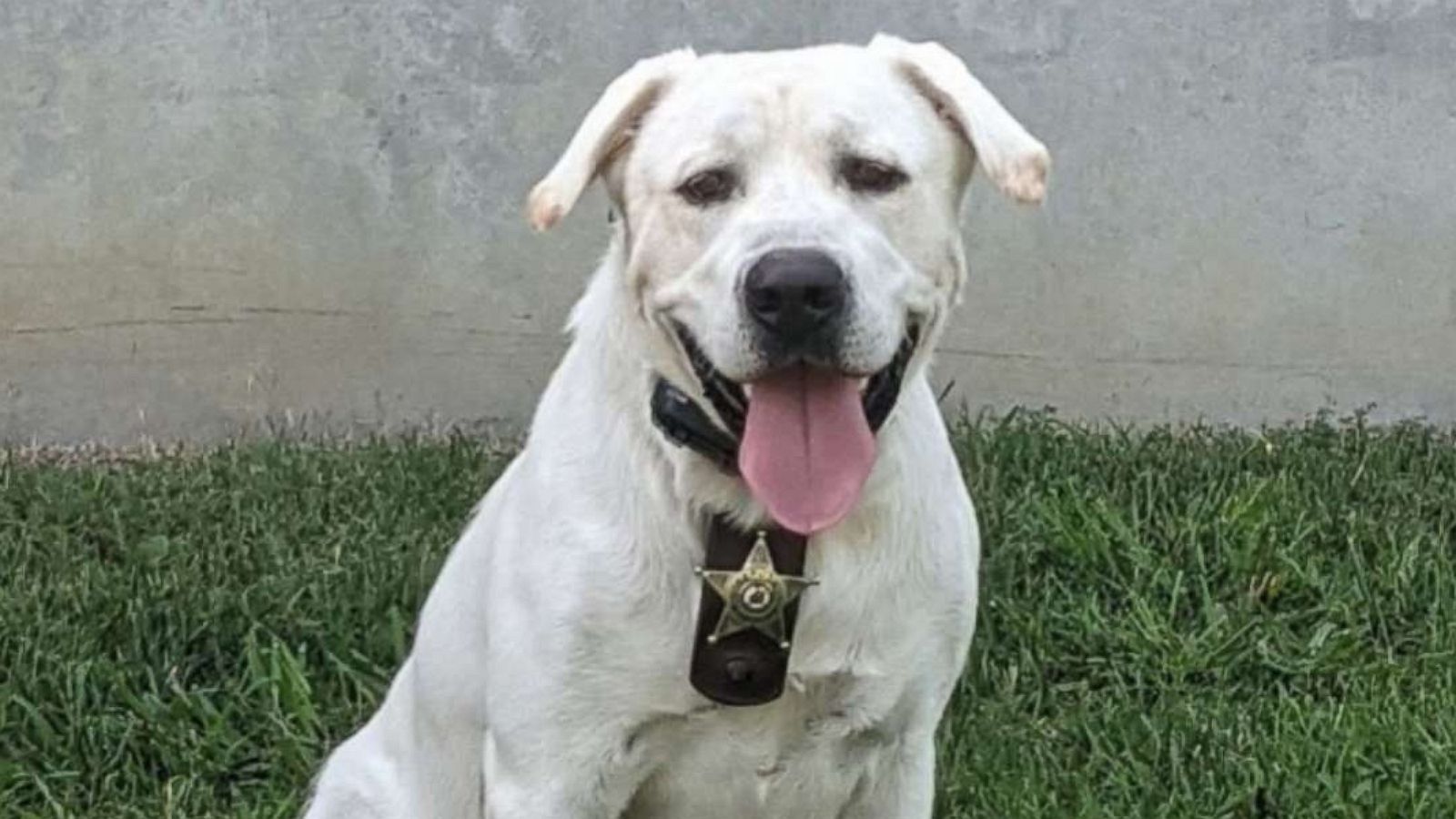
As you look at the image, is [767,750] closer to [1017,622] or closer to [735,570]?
[735,570]

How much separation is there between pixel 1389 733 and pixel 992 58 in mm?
2333

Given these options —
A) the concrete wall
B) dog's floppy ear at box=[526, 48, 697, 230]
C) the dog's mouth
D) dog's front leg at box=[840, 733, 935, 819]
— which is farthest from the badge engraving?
the concrete wall

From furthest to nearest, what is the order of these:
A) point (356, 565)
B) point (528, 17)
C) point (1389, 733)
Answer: point (528, 17), point (356, 565), point (1389, 733)

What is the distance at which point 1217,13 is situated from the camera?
21.0 ft

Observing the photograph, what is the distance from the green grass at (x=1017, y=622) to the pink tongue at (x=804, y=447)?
1277 mm

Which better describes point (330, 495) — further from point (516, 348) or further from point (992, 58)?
point (992, 58)

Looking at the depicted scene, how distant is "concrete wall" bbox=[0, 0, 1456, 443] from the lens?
6.39m

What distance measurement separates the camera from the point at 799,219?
123 inches

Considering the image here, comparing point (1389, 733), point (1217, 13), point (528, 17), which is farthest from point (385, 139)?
point (1389, 733)

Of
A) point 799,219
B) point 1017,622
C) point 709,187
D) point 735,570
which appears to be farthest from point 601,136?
point 1017,622

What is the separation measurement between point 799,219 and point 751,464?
29cm

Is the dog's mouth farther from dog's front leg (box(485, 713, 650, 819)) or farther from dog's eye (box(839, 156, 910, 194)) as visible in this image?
dog's front leg (box(485, 713, 650, 819))

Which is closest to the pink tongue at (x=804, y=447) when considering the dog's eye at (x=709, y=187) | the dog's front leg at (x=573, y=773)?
the dog's eye at (x=709, y=187)

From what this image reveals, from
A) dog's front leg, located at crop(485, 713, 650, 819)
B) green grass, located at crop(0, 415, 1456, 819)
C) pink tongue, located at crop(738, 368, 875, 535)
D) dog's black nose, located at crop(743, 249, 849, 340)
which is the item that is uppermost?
dog's black nose, located at crop(743, 249, 849, 340)
